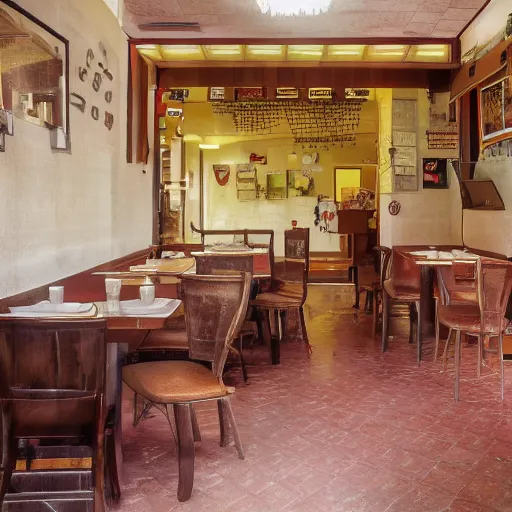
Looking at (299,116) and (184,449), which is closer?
(184,449)

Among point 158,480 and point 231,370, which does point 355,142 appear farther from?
point 158,480

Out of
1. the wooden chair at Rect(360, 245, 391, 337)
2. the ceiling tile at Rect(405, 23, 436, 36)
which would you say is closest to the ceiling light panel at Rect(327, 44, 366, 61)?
the ceiling tile at Rect(405, 23, 436, 36)

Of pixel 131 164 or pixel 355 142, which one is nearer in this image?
pixel 131 164

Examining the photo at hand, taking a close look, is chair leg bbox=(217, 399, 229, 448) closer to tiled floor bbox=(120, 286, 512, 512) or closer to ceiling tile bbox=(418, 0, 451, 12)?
tiled floor bbox=(120, 286, 512, 512)

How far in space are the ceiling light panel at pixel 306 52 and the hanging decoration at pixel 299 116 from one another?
308 cm

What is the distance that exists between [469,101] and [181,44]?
11.3 feet

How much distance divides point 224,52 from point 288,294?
3917 millimetres

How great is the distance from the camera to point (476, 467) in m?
3.30

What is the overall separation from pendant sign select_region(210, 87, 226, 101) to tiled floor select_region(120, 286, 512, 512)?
5.58m

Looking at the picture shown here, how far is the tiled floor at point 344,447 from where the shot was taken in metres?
2.95

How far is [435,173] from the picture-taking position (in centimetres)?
884

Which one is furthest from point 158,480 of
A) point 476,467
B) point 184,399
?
point 476,467

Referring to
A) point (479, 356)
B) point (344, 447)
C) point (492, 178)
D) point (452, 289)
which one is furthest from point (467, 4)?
point (344, 447)

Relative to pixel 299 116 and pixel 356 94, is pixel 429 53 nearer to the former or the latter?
pixel 356 94
